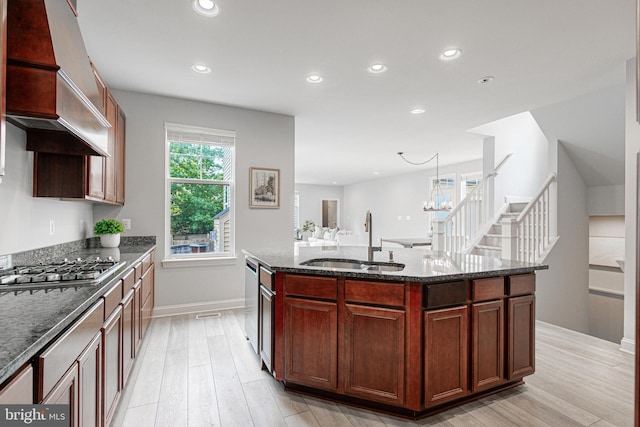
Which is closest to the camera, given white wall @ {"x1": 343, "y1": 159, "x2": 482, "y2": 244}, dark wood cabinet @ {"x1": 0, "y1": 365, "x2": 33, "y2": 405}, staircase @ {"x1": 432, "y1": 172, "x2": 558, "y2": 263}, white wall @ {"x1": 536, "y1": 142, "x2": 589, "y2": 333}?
dark wood cabinet @ {"x1": 0, "y1": 365, "x2": 33, "y2": 405}

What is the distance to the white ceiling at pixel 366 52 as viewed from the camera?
89.4 inches

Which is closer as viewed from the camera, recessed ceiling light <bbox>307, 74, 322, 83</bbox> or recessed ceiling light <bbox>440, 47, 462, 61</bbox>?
recessed ceiling light <bbox>440, 47, 462, 61</bbox>

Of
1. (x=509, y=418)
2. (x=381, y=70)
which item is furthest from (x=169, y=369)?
(x=381, y=70)

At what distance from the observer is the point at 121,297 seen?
196 cm

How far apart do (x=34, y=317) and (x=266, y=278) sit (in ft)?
4.73

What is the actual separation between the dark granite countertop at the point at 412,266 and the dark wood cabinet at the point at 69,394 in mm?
1163

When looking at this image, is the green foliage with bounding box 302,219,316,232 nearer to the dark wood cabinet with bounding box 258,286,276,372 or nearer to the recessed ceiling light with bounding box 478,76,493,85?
the recessed ceiling light with bounding box 478,76,493,85

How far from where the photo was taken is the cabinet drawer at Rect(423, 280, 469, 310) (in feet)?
6.07

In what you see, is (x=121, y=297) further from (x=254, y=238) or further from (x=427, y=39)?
(x=427, y=39)

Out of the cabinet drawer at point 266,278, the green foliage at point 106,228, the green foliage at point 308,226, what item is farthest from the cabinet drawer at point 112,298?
the green foliage at point 308,226

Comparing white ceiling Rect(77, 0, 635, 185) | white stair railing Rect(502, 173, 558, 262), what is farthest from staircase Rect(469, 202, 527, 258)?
white ceiling Rect(77, 0, 635, 185)

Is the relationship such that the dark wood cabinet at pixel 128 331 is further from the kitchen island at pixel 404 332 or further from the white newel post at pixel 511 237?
the white newel post at pixel 511 237

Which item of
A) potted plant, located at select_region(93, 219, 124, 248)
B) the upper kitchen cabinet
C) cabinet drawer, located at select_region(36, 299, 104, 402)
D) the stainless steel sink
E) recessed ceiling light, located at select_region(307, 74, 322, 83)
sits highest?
recessed ceiling light, located at select_region(307, 74, 322, 83)

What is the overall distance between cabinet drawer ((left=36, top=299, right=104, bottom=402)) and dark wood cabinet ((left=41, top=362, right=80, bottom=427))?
0.02 m
